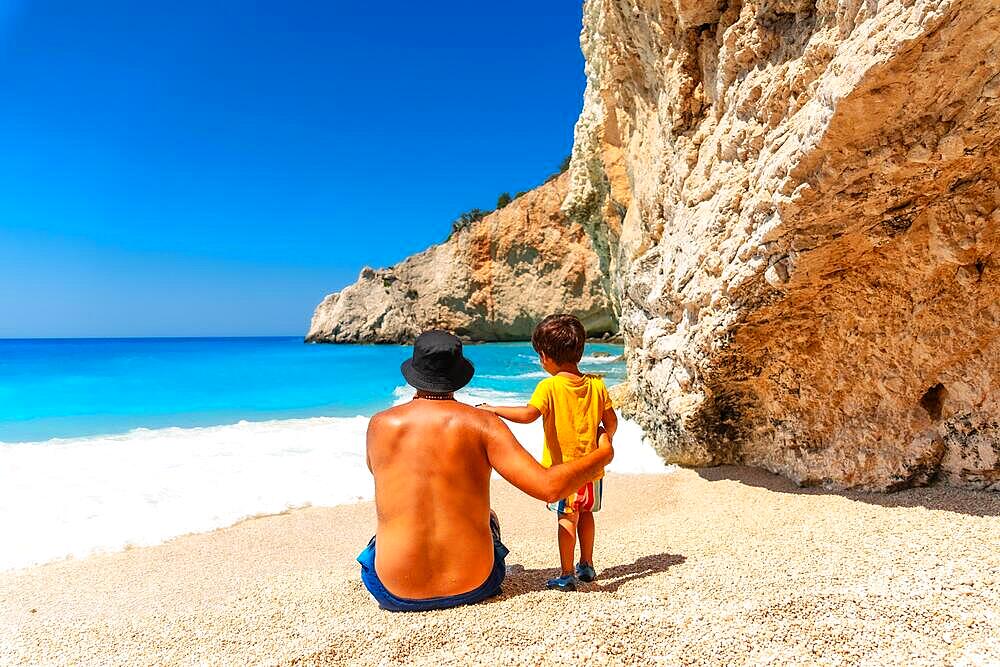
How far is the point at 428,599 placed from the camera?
7.35 ft

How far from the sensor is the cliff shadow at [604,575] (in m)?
2.58

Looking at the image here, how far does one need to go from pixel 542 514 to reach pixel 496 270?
129ft

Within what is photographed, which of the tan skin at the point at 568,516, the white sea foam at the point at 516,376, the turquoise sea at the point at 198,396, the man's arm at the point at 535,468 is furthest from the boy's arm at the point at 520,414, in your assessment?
the white sea foam at the point at 516,376

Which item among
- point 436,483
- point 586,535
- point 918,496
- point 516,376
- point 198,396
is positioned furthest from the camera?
point 516,376

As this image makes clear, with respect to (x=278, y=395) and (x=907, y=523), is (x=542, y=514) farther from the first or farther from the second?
(x=278, y=395)

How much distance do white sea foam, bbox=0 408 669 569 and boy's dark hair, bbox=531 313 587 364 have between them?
3.37m

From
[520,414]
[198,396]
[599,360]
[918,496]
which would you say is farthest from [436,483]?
[599,360]

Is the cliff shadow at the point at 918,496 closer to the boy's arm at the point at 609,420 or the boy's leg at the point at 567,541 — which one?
the boy's arm at the point at 609,420

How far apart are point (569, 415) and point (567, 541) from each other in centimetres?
63

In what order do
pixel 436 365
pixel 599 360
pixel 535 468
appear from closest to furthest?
pixel 535 468 → pixel 436 365 → pixel 599 360

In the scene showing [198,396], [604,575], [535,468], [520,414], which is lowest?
[198,396]

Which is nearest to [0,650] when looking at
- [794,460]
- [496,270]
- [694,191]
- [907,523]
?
[907,523]

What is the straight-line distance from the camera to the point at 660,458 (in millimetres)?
5996

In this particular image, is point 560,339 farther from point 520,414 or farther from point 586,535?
point 586,535
